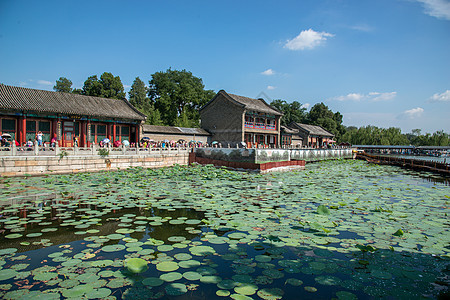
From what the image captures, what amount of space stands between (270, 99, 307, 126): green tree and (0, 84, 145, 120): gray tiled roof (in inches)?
1343

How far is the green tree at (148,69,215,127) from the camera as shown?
38.4m

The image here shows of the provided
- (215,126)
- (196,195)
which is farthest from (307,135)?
(196,195)

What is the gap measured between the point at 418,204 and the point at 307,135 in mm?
36414

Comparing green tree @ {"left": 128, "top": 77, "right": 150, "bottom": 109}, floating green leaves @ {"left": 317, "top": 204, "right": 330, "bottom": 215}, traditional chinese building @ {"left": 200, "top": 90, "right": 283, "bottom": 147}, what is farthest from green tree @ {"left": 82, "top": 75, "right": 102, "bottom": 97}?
floating green leaves @ {"left": 317, "top": 204, "right": 330, "bottom": 215}

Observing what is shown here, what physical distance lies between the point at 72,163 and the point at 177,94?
87.4 ft

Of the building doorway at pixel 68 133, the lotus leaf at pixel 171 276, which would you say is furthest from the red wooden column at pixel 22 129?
the lotus leaf at pixel 171 276

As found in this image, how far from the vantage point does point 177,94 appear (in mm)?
39562

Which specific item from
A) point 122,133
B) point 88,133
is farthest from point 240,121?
point 88,133

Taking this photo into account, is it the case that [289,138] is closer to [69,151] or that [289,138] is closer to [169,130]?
[169,130]

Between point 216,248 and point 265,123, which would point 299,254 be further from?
point 265,123

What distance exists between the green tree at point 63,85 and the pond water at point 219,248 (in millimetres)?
49588

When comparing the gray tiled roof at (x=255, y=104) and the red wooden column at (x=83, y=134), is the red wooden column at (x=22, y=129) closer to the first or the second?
the red wooden column at (x=83, y=134)

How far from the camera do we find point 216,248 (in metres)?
4.29

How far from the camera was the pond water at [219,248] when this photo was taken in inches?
121
